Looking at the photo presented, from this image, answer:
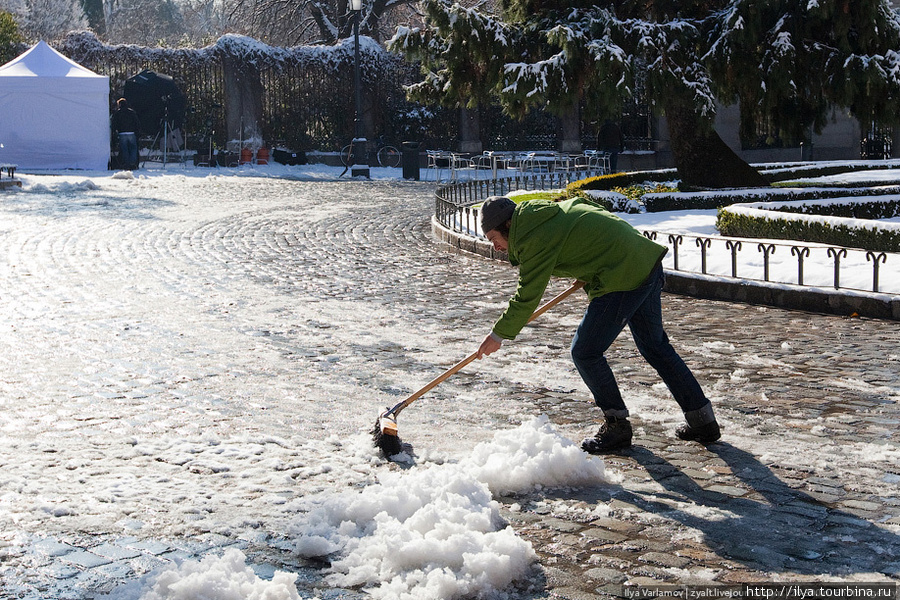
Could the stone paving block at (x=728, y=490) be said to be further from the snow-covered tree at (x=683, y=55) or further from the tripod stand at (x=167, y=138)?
the tripod stand at (x=167, y=138)

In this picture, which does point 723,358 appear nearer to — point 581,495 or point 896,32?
point 581,495

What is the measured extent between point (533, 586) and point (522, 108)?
1449cm

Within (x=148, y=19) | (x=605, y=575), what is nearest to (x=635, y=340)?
(x=605, y=575)

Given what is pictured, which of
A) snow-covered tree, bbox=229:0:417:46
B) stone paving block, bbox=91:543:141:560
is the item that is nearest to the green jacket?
stone paving block, bbox=91:543:141:560

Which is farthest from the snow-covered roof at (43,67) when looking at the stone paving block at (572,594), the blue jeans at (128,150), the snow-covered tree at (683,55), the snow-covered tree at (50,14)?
the snow-covered tree at (50,14)

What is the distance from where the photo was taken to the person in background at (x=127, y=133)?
28.2 metres

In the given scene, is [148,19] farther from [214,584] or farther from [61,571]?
[214,584]

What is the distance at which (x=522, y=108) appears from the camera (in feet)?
57.3


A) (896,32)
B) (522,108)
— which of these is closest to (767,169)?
(896,32)

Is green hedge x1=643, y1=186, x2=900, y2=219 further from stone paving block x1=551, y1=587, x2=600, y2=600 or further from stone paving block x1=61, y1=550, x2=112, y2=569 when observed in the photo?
stone paving block x1=61, y1=550, x2=112, y2=569

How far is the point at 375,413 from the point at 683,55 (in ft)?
40.7

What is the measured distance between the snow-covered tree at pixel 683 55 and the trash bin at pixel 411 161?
8741mm

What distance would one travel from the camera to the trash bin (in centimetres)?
2662

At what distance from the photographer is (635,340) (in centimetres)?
513
